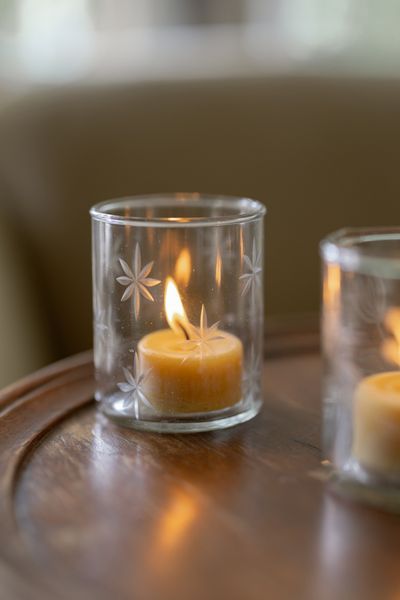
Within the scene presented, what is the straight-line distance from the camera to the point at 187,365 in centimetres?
69

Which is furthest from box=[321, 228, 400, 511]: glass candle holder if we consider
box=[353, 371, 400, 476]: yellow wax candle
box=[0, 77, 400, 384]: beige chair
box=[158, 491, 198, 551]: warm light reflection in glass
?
box=[0, 77, 400, 384]: beige chair

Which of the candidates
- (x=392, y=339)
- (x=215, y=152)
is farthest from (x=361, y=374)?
(x=215, y=152)

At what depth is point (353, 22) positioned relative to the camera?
74.0 inches

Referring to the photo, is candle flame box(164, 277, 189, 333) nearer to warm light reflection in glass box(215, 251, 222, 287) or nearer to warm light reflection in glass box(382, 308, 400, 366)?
warm light reflection in glass box(215, 251, 222, 287)

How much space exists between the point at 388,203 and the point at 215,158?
11.6 inches

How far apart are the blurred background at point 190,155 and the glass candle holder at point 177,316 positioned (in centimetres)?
75

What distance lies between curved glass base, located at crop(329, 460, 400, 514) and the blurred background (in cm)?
91

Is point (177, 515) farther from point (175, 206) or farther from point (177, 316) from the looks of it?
point (175, 206)

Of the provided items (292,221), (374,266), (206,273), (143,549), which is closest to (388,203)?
(292,221)

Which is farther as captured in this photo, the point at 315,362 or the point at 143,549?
the point at 315,362

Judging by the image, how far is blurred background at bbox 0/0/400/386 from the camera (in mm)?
1452

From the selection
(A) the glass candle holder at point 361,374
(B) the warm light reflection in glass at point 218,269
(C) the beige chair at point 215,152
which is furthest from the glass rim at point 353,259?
(C) the beige chair at point 215,152

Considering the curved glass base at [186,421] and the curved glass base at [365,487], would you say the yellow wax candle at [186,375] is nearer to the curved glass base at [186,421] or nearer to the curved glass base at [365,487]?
the curved glass base at [186,421]

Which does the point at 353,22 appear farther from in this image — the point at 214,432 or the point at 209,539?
the point at 209,539
